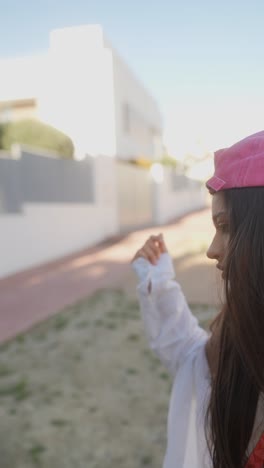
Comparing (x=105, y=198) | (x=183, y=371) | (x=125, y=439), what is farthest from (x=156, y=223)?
(x=183, y=371)

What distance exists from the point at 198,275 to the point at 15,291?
2.47 metres

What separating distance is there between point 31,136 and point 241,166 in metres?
8.76

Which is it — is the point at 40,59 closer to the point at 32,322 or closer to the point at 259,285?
the point at 32,322

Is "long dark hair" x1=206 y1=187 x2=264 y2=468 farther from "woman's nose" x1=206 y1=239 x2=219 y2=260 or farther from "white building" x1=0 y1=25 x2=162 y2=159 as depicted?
"white building" x1=0 y1=25 x2=162 y2=159

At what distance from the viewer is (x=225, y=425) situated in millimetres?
794

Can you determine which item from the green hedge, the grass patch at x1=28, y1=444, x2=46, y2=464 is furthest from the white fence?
the grass patch at x1=28, y1=444, x2=46, y2=464

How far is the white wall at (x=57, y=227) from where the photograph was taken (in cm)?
671

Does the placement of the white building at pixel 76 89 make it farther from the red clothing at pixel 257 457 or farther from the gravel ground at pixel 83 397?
the red clothing at pixel 257 457

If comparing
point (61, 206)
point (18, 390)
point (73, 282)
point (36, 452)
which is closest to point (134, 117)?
point (61, 206)

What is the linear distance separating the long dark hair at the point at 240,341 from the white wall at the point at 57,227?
5.99 metres

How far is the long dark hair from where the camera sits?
706 millimetres

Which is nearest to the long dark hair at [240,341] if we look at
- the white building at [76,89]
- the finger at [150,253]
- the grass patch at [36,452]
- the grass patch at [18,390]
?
the finger at [150,253]

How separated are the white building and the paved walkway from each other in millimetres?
5950

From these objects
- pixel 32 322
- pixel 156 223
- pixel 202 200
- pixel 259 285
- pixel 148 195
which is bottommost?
pixel 202 200
